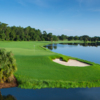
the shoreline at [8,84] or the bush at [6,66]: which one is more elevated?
the bush at [6,66]

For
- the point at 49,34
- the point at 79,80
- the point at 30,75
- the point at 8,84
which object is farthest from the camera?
the point at 49,34

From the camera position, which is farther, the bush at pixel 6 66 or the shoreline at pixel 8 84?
the shoreline at pixel 8 84

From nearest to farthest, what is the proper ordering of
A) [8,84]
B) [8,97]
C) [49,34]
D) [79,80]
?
[8,97] → [8,84] → [79,80] → [49,34]

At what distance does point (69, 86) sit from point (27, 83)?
4.37 meters

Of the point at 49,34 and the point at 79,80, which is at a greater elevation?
the point at 49,34

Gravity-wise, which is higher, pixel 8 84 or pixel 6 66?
pixel 6 66

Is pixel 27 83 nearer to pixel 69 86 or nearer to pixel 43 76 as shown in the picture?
pixel 43 76

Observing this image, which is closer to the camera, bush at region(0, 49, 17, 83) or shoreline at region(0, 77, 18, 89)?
bush at region(0, 49, 17, 83)

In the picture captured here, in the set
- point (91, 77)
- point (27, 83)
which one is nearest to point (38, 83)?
point (27, 83)

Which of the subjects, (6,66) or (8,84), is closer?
(6,66)

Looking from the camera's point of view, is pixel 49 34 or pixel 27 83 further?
pixel 49 34

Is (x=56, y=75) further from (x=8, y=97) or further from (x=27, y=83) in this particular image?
(x=8, y=97)

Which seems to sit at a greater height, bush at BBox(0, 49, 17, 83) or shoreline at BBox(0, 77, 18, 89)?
bush at BBox(0, 49, 17, 83)

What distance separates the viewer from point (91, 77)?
49.6 feet
